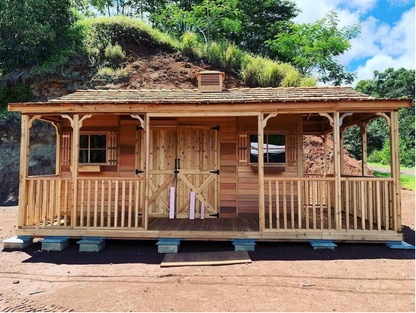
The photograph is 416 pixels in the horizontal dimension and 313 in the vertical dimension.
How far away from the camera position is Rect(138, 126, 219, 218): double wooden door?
666 cm

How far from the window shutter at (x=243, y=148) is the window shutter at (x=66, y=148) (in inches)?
177

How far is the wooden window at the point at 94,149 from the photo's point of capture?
6910 mm

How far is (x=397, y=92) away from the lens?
32.6 meters

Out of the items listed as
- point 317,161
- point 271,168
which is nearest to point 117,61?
point 317,161

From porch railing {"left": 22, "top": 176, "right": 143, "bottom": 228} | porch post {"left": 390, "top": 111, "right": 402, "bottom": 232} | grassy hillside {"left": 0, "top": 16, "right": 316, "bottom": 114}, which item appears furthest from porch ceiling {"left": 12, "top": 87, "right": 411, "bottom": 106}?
grassy hillside {"left": 0, "top": 16, "right": 316, "bottom": 114}

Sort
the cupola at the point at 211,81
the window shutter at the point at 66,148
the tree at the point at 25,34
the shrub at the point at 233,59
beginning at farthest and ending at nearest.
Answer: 1. the shrub at the point at 233,59
2. the tree at the point at 25,34
3. the cupola at the point at 211,81
4. the window shutter at the point at 66,148

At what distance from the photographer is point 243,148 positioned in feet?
22.0

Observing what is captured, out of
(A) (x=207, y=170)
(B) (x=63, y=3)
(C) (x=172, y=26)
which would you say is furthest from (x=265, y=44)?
(A) (x=207, y=170)

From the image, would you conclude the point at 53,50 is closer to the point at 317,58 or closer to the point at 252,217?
the point at 252,217

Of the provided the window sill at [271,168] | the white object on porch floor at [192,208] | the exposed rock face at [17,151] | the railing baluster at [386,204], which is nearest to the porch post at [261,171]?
the window sill at [271,168]

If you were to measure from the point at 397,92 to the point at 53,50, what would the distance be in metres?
36.8

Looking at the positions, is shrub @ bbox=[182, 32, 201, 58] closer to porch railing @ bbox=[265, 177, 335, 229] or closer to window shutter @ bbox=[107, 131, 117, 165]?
window shutter @ bbox=[107, 131, 117, 165]

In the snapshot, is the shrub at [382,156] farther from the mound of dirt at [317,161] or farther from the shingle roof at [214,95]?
the shingle roof at [214,95]

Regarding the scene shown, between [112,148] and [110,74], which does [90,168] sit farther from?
[110,74]
